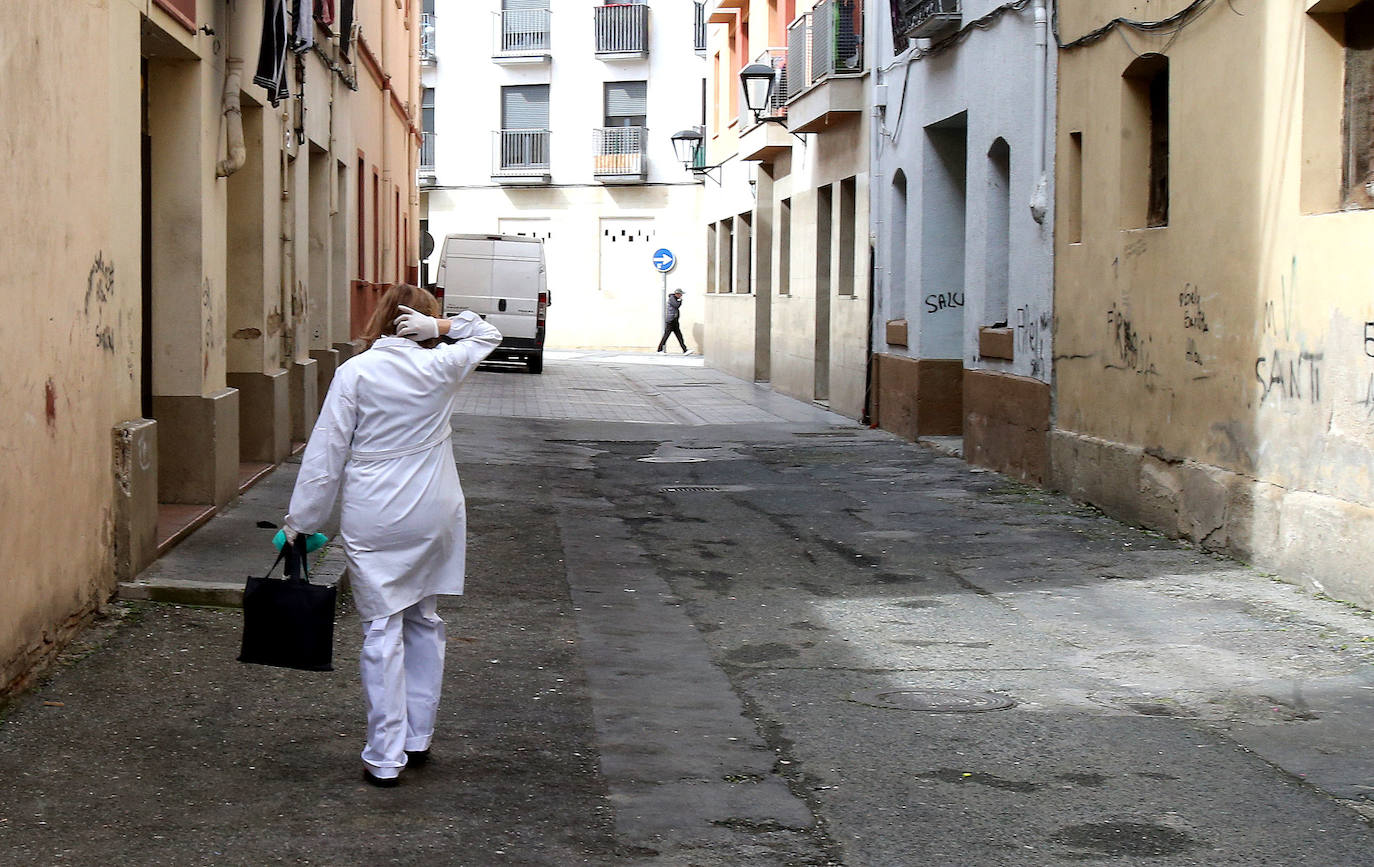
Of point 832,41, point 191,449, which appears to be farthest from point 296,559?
point 832,41

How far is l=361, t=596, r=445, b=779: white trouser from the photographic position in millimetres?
5070

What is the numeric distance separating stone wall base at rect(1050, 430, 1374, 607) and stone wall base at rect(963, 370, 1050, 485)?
0.56 m

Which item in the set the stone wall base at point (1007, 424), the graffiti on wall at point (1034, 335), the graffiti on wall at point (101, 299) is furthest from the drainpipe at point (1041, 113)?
the graffiti on wall at point (101, 299)

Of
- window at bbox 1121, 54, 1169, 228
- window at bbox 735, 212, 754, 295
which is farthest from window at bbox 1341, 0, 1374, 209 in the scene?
window at bbox 735, 212, 754, 295

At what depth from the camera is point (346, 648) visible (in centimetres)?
711

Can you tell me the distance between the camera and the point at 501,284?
30891 mm

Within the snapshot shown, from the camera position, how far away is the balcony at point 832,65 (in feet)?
66.1

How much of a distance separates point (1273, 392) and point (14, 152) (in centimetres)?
656

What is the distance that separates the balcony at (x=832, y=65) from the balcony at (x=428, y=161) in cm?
2545

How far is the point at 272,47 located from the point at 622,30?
34.5m

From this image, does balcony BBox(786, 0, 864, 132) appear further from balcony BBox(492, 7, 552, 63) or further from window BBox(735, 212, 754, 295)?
balcony BBox(492, 7, 552, 63)

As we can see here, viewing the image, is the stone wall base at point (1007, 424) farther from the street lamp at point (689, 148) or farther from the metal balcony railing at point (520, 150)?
the metal balcony railing at point (520, 150)

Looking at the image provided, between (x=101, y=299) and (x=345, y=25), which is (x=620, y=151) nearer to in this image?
(x=345, y=25)

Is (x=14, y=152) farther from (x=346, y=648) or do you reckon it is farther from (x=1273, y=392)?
(x=1273, y=392)
